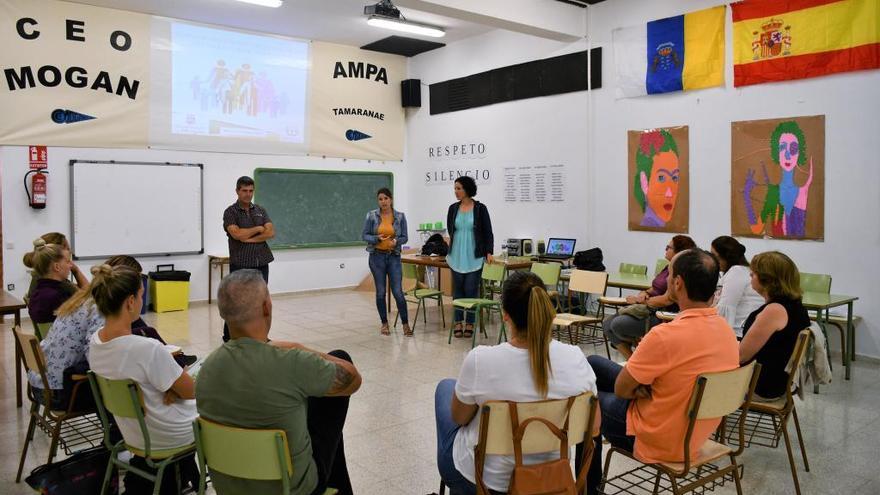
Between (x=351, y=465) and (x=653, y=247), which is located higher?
(x=653, y=247)

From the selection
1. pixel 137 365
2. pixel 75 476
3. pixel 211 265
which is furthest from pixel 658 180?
pixel 75 476

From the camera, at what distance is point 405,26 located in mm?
8000

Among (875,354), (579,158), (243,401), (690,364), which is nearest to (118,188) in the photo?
(579,158)

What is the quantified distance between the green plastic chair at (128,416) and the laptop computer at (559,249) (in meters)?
5.59

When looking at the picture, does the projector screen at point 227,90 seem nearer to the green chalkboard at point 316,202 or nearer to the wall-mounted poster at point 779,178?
the green chalkboard at point 316,202

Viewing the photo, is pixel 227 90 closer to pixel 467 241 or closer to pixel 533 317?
pixel 467 241

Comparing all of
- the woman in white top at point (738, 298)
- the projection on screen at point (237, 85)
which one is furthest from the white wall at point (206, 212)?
the woman in white top at point (738, 298)

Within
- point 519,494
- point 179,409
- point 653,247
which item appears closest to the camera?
point 519,494

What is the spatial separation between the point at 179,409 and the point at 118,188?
623cm

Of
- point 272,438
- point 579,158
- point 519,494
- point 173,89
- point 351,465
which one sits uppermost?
point 173,89

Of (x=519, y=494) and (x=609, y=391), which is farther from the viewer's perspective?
(x=609, y=391)

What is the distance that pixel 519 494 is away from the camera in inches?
82.3

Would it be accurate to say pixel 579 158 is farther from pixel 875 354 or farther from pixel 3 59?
pixel 3 59

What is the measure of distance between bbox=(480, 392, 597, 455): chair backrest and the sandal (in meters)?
4.44
